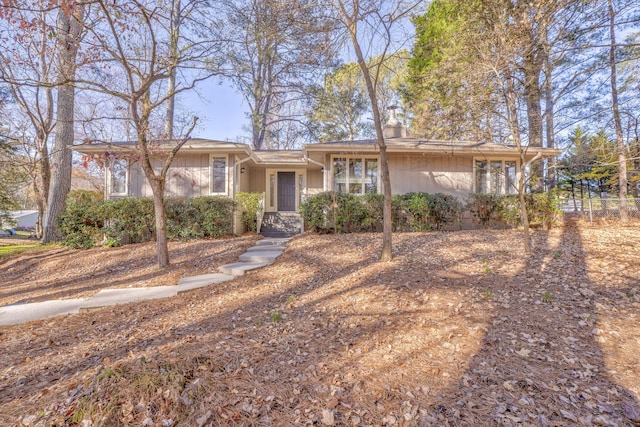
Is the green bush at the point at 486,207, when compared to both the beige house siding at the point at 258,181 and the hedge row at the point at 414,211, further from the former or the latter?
the beige house siding at the point at 258,181

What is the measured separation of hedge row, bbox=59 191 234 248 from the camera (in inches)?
313

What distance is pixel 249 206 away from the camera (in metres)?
9.60

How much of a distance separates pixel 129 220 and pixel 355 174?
6656mm

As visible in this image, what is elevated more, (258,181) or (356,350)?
(258,181)

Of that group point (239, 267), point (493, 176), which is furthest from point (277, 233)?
point (493, 176)

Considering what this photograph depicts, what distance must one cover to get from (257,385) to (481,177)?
10346mm

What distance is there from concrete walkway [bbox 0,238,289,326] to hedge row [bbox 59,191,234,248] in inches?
122

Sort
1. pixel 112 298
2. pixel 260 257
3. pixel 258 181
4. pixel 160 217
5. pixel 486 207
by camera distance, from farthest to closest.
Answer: pixel 258 181
pixel 486 207
pixel 260 257
pixel 160 217
pixel 112 298

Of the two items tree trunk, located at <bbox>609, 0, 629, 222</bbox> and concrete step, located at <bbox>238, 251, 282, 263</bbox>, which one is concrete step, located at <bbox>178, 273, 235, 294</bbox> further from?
tree trunk, located at <bbox>609, 0, 629, 222</bbox>

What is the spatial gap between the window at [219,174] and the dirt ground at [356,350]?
5.07 m

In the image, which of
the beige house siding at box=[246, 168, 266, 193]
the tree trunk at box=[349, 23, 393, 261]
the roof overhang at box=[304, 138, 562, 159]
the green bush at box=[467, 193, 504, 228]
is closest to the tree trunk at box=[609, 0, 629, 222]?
the roof overhang at box=[304, 138, 562, 159]

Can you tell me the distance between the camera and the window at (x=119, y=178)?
9.74m

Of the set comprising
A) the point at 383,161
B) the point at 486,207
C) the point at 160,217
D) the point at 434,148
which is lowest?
the point at 160,217

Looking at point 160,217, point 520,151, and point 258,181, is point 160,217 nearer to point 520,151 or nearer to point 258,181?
point 520,151
